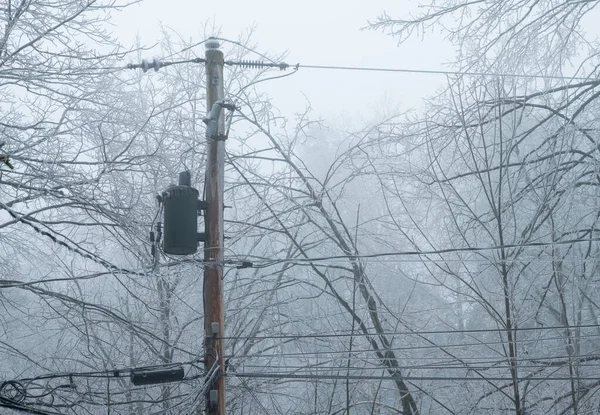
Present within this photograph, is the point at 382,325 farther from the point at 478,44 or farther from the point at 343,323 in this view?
the point at 478,44

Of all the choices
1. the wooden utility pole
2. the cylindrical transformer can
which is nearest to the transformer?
the cylindrical transformer can

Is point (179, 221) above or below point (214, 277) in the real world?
above

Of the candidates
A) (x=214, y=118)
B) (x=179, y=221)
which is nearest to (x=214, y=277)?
(x=179, y=221)

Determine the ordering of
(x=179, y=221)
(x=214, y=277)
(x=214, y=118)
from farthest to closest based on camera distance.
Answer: (x=214, y=118), (x=214, y=277), (x=179, y=221)

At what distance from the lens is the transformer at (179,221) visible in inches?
228

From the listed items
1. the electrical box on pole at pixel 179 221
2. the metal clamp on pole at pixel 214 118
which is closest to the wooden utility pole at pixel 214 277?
the metal clamp on pole at pixel 214 118

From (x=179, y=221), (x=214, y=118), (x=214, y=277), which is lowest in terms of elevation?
(x=214, y=277)

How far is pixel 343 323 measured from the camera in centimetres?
1234

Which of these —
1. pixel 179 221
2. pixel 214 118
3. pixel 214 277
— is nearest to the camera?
pixel 179 221

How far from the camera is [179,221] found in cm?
584

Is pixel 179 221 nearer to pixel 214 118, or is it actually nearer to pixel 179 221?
pixel 179 221

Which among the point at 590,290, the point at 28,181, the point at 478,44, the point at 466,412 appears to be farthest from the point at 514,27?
the point at 28,181

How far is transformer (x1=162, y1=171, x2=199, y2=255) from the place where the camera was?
5.79m

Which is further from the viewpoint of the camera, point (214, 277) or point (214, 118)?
point (214, 118)
